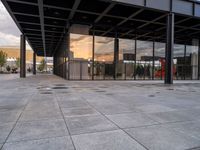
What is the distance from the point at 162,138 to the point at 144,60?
25.4 metres

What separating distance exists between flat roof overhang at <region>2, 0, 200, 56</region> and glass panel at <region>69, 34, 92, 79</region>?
5.69ft

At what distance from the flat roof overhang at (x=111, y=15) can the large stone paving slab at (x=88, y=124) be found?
12.6 meters

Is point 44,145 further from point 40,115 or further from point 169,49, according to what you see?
point 169,49

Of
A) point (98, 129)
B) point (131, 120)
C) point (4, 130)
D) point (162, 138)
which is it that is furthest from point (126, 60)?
point (4, 130)

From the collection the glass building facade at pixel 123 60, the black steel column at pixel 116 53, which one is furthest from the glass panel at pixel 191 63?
the black steel column at pixel 116 53

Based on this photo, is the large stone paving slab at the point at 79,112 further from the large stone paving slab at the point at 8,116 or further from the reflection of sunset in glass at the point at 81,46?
the reflection of sunset in glass at the point at 81,46

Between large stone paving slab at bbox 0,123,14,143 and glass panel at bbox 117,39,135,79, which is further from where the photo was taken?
glass panel at bbox 117,39,135,79

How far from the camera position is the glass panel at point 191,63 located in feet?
102

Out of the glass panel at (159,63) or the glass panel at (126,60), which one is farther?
the glass panel at (159,63)

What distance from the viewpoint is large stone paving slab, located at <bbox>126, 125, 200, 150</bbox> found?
138 inches

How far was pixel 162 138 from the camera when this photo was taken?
3.87 metres

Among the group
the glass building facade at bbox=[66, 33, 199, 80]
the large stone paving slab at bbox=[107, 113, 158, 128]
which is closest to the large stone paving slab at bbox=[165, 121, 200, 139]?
the large stone paving slab at bbox=[107, 113, 158, 128]

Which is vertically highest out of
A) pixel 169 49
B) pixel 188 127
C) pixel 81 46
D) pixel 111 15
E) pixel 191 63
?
pixel 111 15

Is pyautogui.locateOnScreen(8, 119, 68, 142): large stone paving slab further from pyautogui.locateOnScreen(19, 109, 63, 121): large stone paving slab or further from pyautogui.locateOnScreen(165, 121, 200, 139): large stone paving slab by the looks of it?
pyautogui.locateOnScreen(165, 121, 200, 139): large stone paving slab
